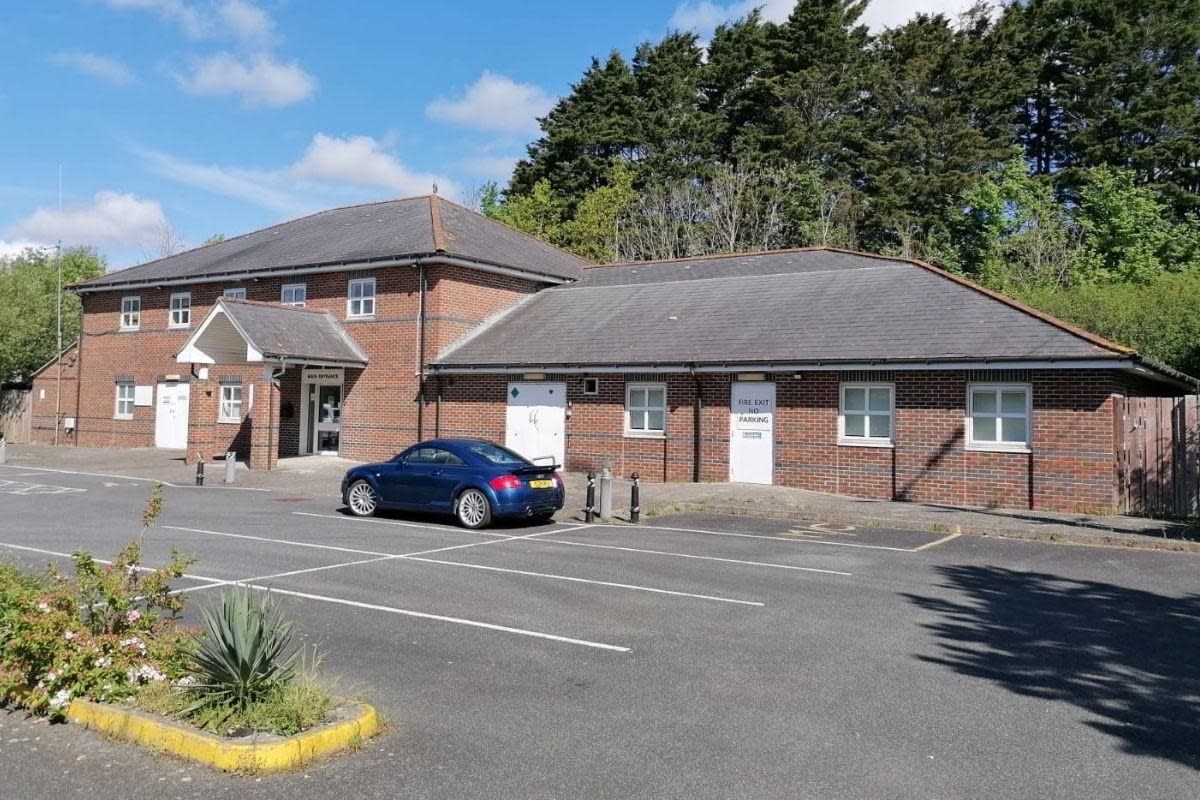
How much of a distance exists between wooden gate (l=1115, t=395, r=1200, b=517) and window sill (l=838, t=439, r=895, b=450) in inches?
160

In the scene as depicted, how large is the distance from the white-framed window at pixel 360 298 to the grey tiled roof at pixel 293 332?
0.68 m

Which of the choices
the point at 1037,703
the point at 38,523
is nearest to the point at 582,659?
the point at 1037,703

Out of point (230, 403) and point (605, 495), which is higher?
point (230, 403)

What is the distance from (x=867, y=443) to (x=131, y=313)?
26.3 m

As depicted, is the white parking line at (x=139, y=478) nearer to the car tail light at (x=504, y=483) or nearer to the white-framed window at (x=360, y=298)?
the white-framed window at (x=360, y=298)

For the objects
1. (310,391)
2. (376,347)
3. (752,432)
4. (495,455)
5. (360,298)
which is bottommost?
(495,455)

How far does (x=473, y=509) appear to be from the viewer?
14.7 meters

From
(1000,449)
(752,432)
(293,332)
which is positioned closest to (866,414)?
(752,432)

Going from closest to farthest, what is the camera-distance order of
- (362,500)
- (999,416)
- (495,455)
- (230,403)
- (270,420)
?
(495,455)
(362,500)
(999,416)
(270,420)
(230,403)

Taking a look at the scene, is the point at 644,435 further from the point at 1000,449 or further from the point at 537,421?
the point at 1000,449

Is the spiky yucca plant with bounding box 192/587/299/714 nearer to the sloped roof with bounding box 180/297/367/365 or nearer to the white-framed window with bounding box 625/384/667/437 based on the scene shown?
the white-framed window with bounding box 625/384/667/437

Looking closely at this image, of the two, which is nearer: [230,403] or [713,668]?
[713,668]

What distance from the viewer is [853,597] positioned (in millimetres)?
9391

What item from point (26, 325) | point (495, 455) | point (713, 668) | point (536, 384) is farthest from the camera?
point (26, 325)
